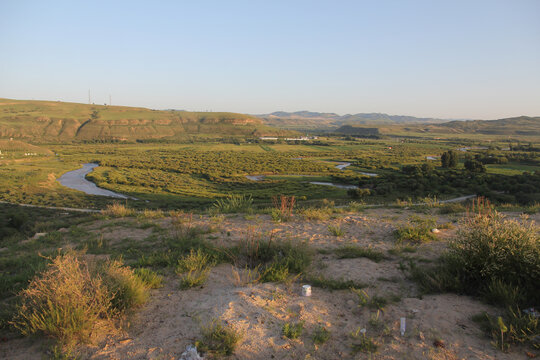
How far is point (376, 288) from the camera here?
5.48 meters

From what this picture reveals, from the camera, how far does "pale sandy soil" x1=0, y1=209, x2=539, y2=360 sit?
3826 mm

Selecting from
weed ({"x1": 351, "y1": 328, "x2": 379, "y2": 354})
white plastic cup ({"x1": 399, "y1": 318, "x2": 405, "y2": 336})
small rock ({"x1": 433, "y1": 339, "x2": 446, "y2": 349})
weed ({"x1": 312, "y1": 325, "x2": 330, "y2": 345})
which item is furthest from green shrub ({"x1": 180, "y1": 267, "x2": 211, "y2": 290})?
small rock ({"x1": 433, "y1": 339, "x2": 446, "y2": 349})

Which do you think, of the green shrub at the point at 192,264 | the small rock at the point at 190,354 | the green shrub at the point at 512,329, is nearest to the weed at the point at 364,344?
the green shrub at the point at 512,329

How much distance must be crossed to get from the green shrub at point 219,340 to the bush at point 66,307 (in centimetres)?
145

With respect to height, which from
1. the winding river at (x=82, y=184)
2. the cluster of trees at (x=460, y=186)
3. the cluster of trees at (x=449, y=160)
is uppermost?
the cluster of trees at (x=449, y=160)

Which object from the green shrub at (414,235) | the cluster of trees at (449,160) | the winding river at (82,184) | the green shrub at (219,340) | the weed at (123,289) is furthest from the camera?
the cluster of trees at (449,160)

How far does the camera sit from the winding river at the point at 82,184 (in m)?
56.0

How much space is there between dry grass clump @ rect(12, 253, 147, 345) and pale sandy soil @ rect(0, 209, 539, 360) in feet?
0.78

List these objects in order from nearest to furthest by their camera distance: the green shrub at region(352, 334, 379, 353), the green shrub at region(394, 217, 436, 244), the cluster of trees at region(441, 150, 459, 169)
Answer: the green shrub at region(352, 334, 379, 353), the green shrub at region(394, 217, 436, 244), the cluster of trees at region(441, 150, 459, 169)

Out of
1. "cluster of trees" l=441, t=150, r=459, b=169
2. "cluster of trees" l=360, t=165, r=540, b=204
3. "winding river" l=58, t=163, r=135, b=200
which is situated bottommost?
"winding river" l=58, t=163, r=135, b=200

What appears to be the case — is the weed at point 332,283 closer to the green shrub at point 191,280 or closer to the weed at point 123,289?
the green shrub at point 191,280

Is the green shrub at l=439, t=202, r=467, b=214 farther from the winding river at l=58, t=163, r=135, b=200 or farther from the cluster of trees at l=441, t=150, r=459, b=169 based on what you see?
the cluster of trees at l=441, t=150, r=459, b=169

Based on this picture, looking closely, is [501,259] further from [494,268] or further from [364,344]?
[364,344]

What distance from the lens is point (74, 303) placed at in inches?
159
